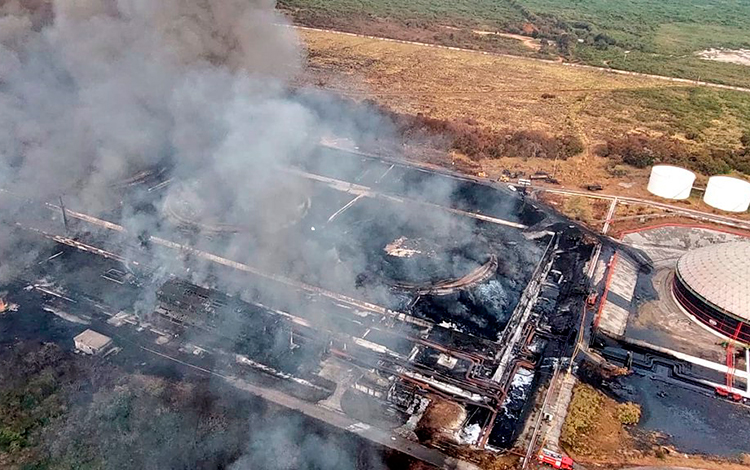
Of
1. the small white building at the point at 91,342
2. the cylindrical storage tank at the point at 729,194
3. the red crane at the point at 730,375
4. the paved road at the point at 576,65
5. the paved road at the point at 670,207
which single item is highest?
the paved road at the point at 576,65

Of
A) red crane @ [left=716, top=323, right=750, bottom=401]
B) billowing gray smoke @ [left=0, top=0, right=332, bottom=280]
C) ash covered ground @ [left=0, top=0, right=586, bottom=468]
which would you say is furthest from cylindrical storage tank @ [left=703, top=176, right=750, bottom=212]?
billowing gray smoke @ [left=0, top=0, right=332, bottom=280]

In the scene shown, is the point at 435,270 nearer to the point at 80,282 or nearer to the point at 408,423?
the point at 408,423

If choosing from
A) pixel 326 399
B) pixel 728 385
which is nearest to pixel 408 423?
pixel 326 399

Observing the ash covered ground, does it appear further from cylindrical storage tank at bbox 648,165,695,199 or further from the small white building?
cylindrical storage tank at bbox 648,165,695,199

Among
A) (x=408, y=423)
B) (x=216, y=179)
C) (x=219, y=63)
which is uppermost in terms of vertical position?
(x=219, y=63)

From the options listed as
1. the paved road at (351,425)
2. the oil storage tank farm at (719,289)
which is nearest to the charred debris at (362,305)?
the paved road at (351,425)

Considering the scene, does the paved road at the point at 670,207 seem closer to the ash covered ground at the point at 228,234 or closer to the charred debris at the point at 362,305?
the ash covered ground at the point at 228,234

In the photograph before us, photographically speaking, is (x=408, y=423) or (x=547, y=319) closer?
(x=408, y=423)
